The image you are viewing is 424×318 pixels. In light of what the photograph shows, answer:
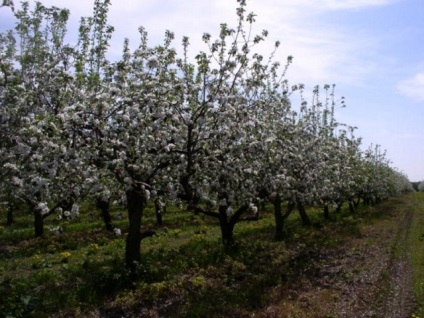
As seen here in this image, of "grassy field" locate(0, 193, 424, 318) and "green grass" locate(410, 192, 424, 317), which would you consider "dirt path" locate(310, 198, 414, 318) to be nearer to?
"grassy field" locate(0, 193, 424, 318)

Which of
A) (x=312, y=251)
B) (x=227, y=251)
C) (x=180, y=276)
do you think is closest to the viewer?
(x=180, y=276)

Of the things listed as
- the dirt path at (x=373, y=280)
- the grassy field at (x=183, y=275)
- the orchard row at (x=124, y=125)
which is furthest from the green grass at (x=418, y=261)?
the orchard row at (x=124, y=125)

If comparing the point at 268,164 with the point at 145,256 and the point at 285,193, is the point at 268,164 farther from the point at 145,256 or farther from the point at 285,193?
the point at 145,256

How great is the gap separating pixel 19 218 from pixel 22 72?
33430 millimetres

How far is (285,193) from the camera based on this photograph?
24422 millimetres

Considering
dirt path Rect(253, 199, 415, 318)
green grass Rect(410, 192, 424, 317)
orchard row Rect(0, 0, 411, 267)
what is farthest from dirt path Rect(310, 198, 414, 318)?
orchard row Rect(0, 0, 411, 267)

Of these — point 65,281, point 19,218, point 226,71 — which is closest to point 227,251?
point 65,281

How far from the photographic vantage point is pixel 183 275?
1894cm

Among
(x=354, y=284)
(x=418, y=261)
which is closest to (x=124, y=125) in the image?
(x=354, y=284)

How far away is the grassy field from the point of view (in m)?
14.7

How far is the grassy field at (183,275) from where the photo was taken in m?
14.7

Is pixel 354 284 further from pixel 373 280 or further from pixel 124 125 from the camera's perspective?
pixel 124 125

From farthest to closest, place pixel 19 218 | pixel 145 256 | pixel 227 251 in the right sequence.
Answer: pixel 19 218, pixel 227 251, pixel 145 256

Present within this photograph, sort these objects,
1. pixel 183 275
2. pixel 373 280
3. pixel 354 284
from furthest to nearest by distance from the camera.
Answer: pixel 373 280 < pixel 354 284 < pixel 183 275
